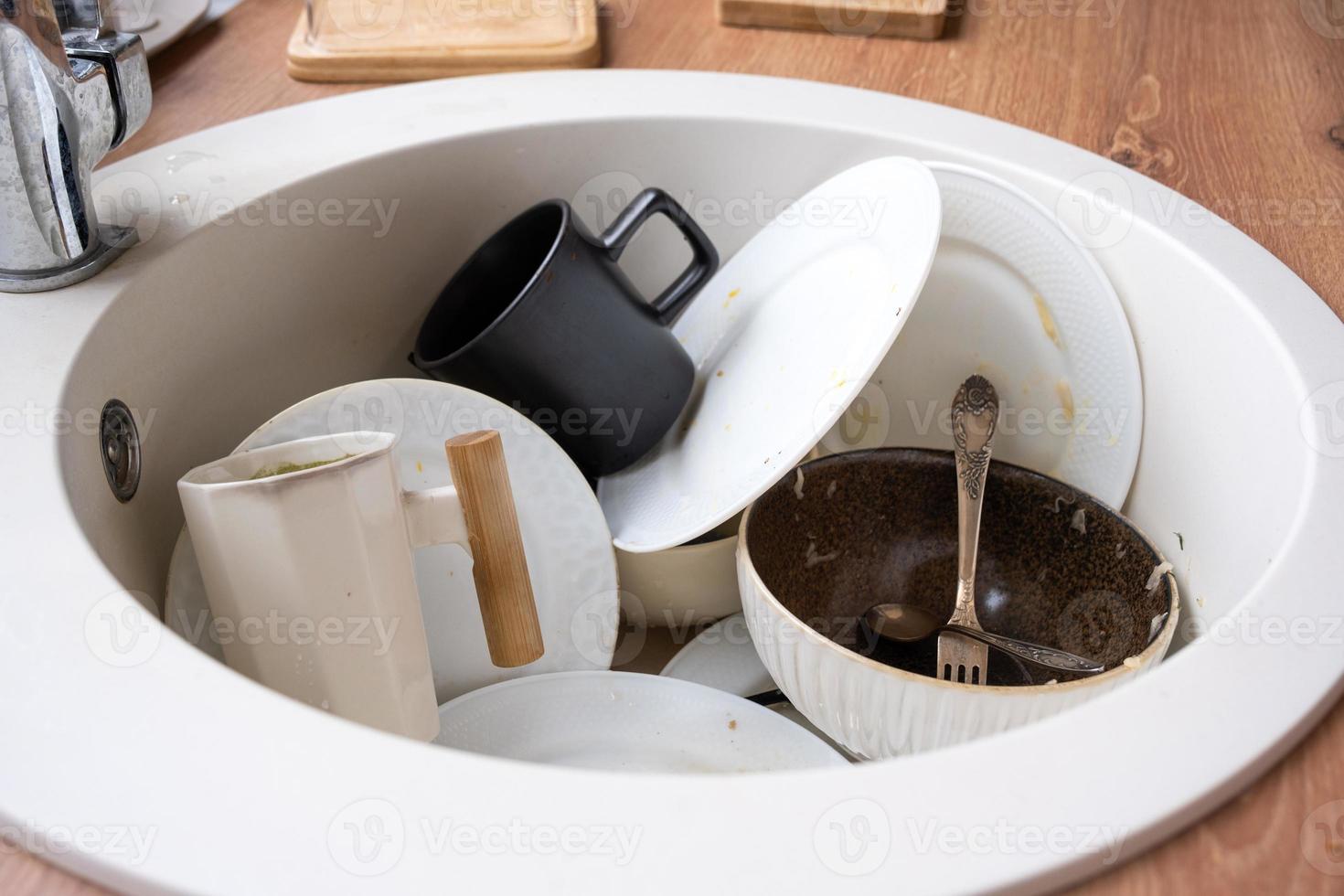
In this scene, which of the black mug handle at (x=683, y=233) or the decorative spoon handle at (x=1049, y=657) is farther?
the black mug handle at (x=683, y=233)

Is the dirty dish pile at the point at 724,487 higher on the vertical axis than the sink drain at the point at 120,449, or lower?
lower

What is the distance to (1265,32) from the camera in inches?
34.1

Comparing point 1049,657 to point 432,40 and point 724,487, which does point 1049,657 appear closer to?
point 724,487

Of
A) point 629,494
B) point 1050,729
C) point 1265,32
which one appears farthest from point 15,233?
point 1265,32

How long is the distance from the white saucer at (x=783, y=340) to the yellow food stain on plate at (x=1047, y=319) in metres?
0.11

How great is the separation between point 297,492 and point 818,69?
518 millimetres

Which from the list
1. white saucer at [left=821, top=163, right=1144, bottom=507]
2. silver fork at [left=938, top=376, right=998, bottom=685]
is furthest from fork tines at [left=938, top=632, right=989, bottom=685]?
white saucer at [left=821, top=163, right=1144, bottom=507]

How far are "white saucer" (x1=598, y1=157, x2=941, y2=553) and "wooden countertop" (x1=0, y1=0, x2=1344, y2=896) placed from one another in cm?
18

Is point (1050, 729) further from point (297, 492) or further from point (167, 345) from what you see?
Answer: point (167, 345)

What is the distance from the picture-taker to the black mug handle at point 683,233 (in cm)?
62

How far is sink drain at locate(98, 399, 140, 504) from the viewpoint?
1.67 feet

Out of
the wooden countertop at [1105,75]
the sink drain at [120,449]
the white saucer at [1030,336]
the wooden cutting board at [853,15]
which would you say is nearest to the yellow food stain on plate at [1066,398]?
the white saucer at [1030,336]

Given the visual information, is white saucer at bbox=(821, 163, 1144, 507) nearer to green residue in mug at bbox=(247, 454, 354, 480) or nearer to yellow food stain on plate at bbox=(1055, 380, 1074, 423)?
yellow food stain on plate at bbox=(1055, 380, 1074, 423)

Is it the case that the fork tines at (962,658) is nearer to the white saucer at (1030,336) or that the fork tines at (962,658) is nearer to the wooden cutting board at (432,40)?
the white saucer at (1030,336)
